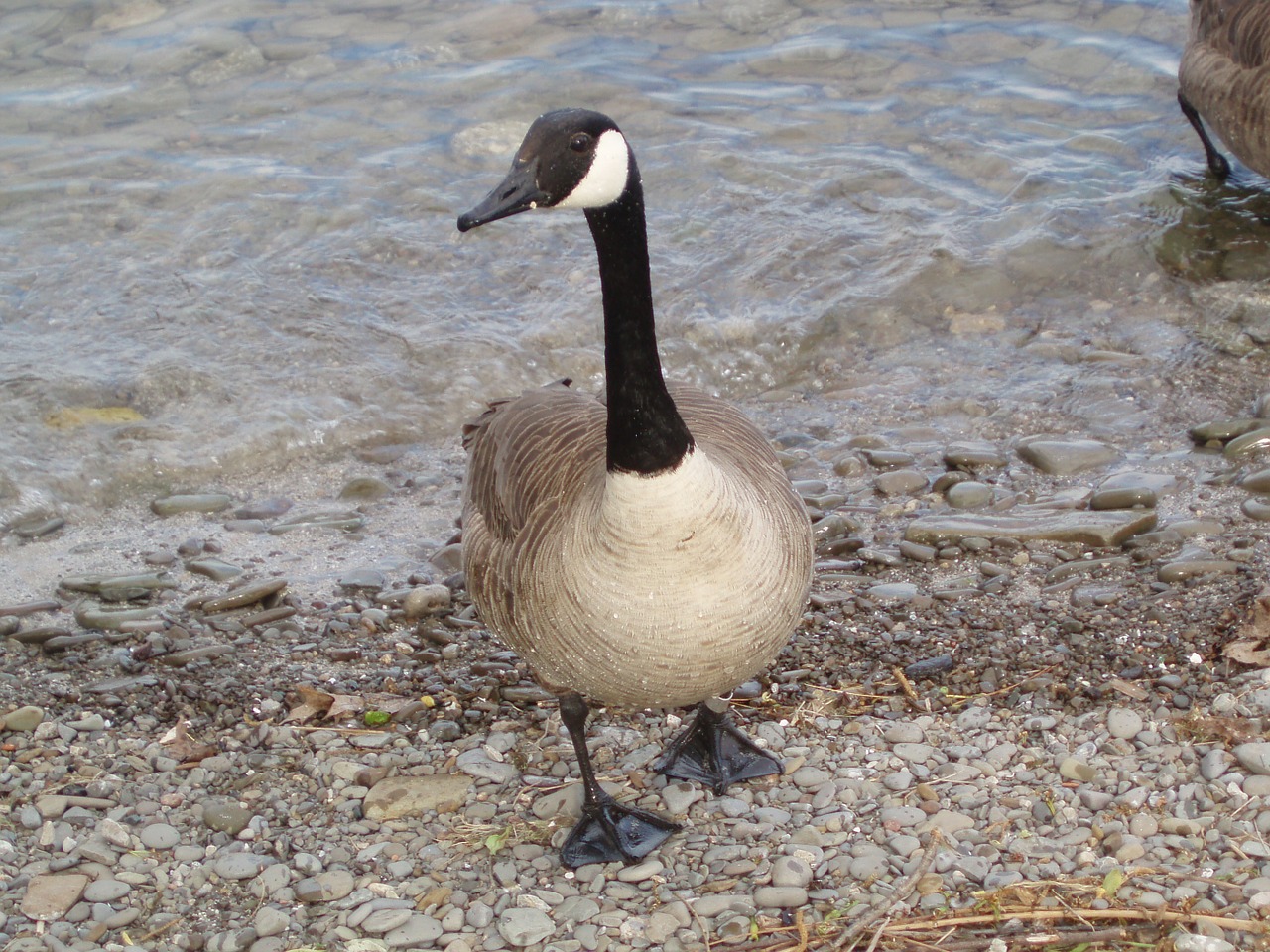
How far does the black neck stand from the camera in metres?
3.84

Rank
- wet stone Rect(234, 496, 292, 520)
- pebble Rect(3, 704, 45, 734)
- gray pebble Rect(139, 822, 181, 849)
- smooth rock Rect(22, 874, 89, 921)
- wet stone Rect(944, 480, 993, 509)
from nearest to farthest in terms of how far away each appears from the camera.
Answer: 1. smooth rock Rect(22, 874, 89, 921)
2. gray pebble Rect(139, 822, 181, 849)
3. pebble Rect(3, 704, 45, 734)
4. wet stone Rect(944, 480, 993, 509)
5. wet stone Rect(234, 496, 292, 520)

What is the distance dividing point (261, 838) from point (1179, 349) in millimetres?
5903

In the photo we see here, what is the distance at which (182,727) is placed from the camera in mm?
4828

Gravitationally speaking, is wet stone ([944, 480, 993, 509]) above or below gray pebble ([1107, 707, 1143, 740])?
below

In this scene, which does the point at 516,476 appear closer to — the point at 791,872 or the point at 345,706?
the point at 345,706

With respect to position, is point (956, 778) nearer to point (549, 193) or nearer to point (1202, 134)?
point (549, 193)

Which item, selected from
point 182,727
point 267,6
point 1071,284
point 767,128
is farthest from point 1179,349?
point 267,6

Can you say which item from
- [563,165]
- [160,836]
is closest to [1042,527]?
[563,165]

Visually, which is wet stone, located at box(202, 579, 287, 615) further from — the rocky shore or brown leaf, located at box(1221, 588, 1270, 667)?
brown leaf, located at box(1221, 588, 1270, 667)

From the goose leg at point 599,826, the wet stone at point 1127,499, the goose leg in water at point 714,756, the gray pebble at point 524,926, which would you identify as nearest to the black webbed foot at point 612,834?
the goose leg at point 599,826

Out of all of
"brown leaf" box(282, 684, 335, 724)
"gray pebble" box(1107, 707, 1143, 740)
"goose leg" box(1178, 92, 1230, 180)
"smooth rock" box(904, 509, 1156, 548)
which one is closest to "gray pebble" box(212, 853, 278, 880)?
"brown leaf" box(282, 684, 335, 724)

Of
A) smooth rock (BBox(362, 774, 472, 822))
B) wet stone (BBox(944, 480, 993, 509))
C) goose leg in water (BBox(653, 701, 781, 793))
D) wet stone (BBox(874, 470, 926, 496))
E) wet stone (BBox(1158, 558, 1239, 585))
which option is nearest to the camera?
smooth rock (BBox(362, 774, 472, 822))

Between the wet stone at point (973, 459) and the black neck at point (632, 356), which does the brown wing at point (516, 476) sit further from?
the wet stone at point (973, 459)

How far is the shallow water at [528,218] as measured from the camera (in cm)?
774
